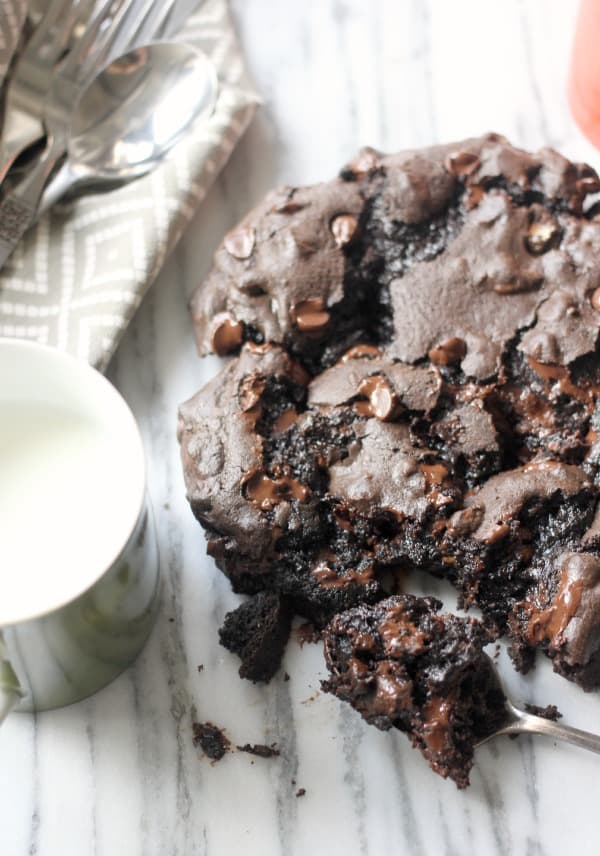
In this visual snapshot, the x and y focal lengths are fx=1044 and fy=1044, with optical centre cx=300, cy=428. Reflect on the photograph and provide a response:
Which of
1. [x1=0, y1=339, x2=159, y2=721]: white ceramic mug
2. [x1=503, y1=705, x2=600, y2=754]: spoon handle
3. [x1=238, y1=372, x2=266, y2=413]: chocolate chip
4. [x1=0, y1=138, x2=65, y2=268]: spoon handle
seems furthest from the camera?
[x1=0, y1=138, x2=65, y2=268]: spoon handle

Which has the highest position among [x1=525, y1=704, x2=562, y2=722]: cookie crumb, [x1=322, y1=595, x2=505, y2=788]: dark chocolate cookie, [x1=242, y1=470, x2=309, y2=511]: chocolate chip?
[x1=242, y1=470, x2=309, y2=511]: chocolate chip

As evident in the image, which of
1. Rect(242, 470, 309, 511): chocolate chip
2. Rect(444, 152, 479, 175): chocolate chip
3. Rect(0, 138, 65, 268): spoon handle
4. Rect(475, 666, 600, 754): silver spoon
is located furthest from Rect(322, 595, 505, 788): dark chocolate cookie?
Rect(0, 138, 65, 268): spoon handle

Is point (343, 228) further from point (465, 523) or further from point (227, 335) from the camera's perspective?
point (465, 523)

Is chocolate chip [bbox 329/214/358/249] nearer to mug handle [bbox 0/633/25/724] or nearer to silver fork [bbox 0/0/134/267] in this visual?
silver fork [bbox 0/0/134/267]

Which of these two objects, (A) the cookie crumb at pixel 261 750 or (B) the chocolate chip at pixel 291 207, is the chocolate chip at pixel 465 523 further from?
(B) the chocolate chip at pixel 291 207

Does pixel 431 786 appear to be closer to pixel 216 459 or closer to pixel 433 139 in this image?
pixel 216 459

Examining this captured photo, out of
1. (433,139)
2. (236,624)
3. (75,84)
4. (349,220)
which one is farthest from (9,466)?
(433,139)
